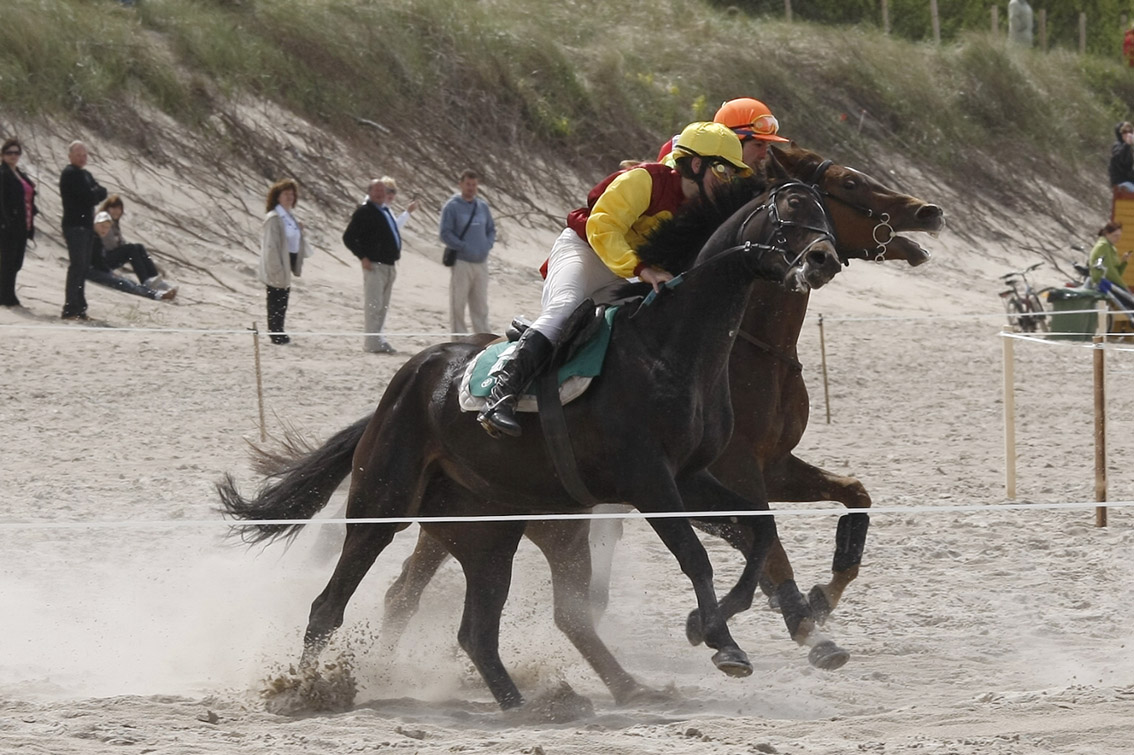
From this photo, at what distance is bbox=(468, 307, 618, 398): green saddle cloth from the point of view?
19.2 feet

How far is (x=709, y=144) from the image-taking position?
6.02 m

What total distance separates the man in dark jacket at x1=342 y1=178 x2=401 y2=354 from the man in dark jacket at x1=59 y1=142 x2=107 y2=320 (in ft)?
8.05

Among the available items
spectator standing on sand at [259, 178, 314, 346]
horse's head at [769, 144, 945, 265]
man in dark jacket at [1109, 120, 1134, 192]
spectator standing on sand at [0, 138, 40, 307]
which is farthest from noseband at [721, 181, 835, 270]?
man in dark jacket at [1109, 120, 1134, 192]

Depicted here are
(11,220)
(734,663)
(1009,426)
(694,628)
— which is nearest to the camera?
(734,663)

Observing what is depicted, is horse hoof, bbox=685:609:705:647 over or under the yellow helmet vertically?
under

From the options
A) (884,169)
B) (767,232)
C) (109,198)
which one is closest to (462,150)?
(109,198)

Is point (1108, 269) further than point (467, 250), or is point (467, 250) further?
point (1108, 269)

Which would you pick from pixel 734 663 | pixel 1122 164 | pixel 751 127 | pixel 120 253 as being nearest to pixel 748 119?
pixel 751 127

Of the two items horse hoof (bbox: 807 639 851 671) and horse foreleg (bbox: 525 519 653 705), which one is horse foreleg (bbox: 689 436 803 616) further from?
horse foreleg (bbox: 525 519 653 705)

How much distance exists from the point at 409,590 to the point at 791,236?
2409mm

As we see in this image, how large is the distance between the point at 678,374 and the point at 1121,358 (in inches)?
499

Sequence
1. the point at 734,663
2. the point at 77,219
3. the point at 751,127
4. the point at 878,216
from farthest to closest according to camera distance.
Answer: the point at 77,219
the point at 751,127
the point at 878,216
the point at 734,663

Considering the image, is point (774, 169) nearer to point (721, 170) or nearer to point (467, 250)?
point (721, 170)

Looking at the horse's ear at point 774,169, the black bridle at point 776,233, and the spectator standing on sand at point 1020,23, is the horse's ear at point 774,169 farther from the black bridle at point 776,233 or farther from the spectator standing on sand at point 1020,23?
the spectator standing on sand at point 1020,23
